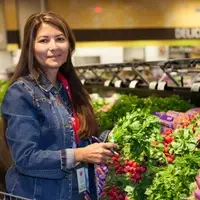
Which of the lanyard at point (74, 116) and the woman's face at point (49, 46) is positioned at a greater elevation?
→ the woman's face at point (49, 46)

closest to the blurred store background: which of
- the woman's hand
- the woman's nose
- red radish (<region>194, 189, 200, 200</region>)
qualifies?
the woman's nose

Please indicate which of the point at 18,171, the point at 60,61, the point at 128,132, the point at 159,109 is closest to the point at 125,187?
the point at 128,132

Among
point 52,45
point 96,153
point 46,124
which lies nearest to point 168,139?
point 96,153

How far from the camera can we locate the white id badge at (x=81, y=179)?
80.4 inches

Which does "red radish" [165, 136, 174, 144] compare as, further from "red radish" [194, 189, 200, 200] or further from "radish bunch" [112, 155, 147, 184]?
"red radish" [194, 189, 200, 200]

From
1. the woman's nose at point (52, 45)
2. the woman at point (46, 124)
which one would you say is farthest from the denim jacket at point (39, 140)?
the woman's nose at point (52, 45)

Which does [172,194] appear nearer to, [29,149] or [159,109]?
[29,149]

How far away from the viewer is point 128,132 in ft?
6.39

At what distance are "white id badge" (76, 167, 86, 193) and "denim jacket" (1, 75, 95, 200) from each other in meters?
0.04

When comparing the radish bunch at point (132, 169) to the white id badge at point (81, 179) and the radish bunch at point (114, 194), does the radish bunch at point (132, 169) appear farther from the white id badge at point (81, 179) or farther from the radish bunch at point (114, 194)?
the white id badge at point (81, 179)

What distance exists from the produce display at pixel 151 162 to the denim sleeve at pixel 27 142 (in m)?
0.30

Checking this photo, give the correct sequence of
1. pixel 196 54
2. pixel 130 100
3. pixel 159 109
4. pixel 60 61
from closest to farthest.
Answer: pixel 60 61 < pixel 159 109 < pixel 130 100 < pixel 196 54

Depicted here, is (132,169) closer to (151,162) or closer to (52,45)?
(151,162)

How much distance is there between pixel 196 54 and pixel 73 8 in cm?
313
